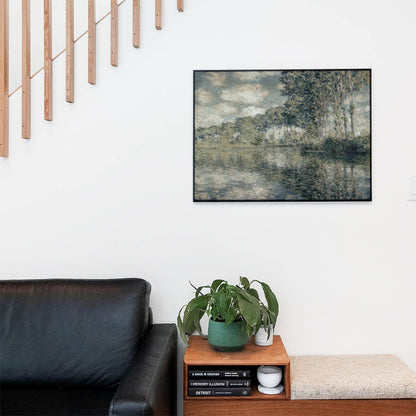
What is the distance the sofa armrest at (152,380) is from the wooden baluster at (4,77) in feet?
4.14

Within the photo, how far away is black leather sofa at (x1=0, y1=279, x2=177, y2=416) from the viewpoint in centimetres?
179

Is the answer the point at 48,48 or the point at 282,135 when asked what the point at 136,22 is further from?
the point at 282,135

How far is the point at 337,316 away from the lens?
7.33 ft

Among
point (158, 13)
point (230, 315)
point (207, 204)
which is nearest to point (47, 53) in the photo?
point (158, 13)

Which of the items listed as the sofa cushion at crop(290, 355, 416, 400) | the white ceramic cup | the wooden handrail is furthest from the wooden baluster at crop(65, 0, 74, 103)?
the sofa cushion at crop(290, 355, 416, 400)

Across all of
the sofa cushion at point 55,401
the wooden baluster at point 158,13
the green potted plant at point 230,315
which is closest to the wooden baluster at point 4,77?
the wooden baluster at point 158,13

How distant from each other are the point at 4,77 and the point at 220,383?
6.19ft

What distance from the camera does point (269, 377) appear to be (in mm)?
1831

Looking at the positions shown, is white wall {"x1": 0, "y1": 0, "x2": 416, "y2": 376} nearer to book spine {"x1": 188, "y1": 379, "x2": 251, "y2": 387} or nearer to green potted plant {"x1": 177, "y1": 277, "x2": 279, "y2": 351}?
green potted plant {"x1": 177, "y1": 277, "x2": 279, "y2": 351}

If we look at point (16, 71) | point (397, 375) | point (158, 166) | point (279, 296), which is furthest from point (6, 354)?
A: point (397, 375)

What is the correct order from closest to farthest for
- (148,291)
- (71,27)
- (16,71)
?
(148,291) → (71,27) → (16,71)

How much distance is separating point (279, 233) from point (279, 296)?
34 cm

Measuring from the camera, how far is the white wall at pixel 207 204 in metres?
2.22

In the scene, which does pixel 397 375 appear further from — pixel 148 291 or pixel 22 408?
pixel 22 408
